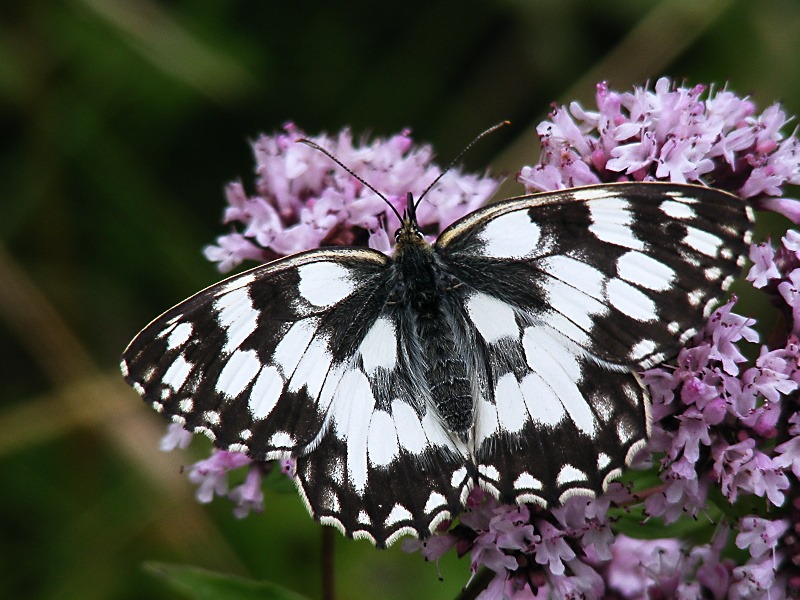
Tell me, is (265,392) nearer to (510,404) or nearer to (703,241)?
(510,404)

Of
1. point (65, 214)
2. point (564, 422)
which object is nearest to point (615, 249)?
point (564, 422)

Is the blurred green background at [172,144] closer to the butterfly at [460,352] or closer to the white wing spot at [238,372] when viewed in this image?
the butterfly at [460,352]

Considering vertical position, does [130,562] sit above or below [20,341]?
below

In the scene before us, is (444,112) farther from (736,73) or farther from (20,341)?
(20,341)

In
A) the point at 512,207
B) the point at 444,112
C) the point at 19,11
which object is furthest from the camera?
the point at 444,112

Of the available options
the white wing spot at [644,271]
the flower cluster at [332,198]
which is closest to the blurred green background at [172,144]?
the flower cluster at [332,198]
